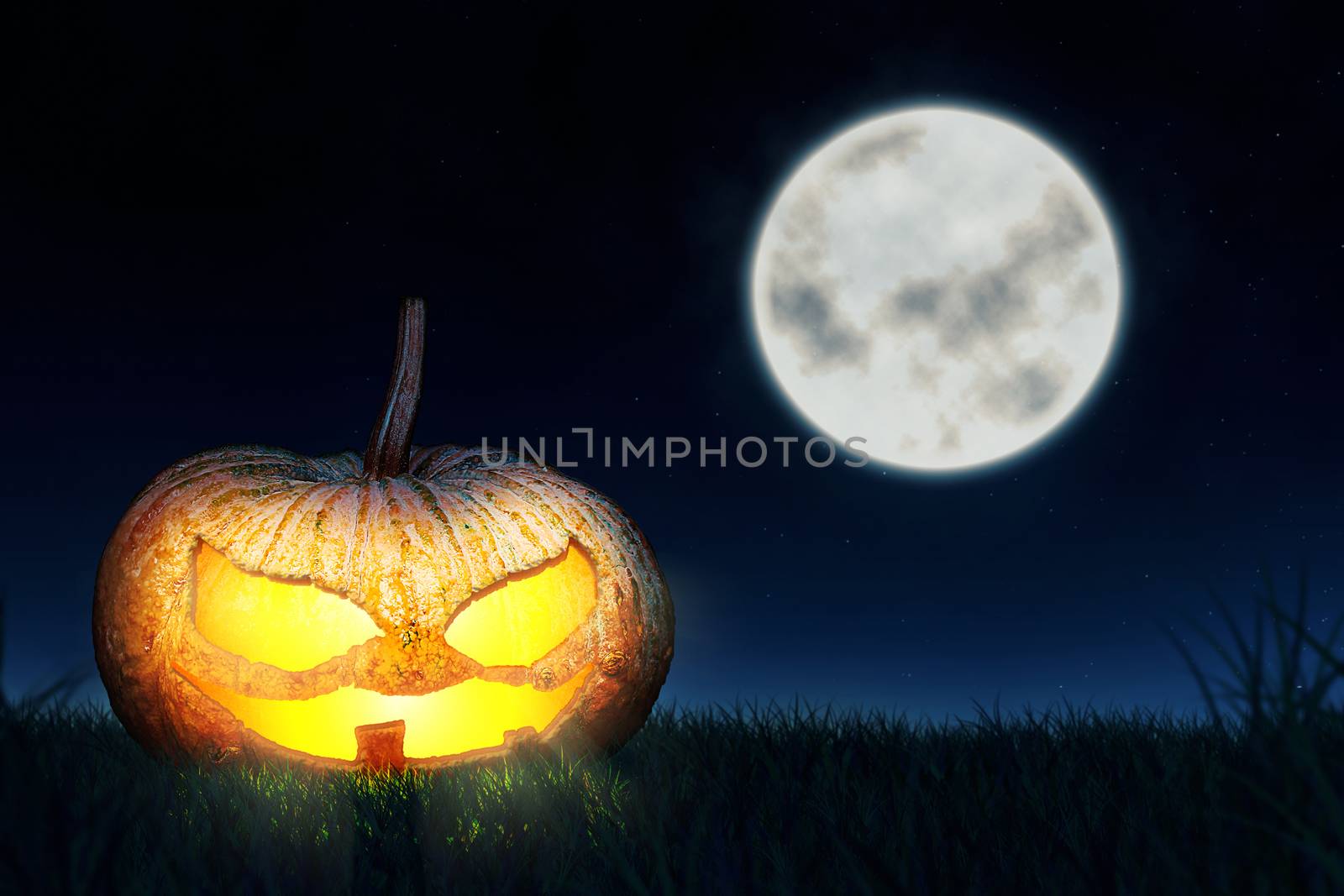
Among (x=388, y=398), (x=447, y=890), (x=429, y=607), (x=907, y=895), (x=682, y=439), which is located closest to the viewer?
(x=907, y=895)

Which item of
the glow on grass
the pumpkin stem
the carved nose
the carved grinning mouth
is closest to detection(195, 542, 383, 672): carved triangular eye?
the carved grinning mouth

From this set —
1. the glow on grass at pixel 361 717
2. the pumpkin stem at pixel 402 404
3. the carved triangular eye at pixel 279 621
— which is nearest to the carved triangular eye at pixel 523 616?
the glow on grass at pixel 361 717

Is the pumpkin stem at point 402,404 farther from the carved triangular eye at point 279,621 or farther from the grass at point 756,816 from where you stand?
the grass at point 756,816

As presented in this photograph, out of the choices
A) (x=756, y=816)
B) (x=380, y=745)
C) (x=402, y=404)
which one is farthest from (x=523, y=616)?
(x=756, y=816)

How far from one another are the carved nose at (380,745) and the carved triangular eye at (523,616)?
0.37 m

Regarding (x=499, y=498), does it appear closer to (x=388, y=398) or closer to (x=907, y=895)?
(x=388, y=398)

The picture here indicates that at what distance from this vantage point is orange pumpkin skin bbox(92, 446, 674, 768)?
3582 mm

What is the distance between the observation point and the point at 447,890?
211 cm

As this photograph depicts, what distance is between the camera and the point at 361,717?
3742 mm

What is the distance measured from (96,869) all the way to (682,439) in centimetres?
387

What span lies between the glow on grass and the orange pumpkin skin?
0.15ft

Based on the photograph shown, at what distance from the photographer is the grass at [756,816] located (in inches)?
54.7

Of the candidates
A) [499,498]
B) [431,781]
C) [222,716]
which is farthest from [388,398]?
[431,781]

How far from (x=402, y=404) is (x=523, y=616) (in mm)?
1132
